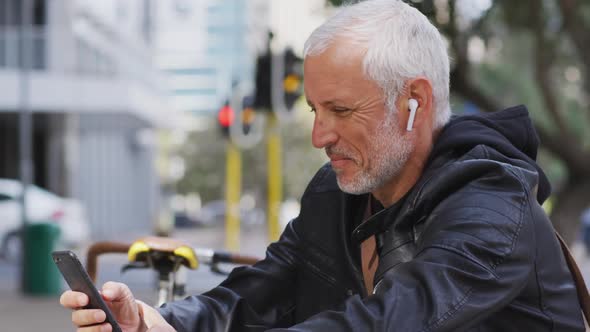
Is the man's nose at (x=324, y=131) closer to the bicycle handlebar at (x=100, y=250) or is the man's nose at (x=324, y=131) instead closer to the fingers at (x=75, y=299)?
the fingers at (x=75, y=299)

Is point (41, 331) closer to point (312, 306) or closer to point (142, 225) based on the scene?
point (312, 306)

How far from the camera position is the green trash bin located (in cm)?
1292

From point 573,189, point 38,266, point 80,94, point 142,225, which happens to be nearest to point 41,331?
point 38,266

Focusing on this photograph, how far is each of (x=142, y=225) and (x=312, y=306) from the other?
45138mm

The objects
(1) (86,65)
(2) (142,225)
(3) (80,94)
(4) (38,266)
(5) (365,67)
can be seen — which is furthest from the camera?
(2) (142,225)

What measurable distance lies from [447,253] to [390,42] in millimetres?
444

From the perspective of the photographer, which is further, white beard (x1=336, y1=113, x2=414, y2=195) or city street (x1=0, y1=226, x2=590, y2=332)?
city street (x1=0, y1=226, x2=590, y2=332)

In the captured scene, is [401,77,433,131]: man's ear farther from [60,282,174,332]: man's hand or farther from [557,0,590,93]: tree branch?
[557,0,590,93]: tree branch

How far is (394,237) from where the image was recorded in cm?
209

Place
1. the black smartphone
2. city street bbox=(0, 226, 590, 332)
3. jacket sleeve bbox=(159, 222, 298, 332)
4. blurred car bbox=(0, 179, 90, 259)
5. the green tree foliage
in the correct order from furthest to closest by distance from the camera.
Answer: blurred car bbox=(0, 179, 90, 259)
the green tree foliage
city street bbox=(0, 226, 590, 332)
jacket sleeve bbox=(159, 222, 298, 332)
the black smartphone

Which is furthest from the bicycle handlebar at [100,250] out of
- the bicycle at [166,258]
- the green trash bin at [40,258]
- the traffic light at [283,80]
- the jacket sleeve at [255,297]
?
the green trash bin at [40,258]

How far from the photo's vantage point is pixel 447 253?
1862mm

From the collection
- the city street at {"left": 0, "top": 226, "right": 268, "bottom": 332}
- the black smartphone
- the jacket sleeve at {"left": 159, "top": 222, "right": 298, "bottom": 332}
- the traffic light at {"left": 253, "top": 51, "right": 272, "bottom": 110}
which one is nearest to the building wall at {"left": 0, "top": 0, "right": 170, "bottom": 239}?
the city street at {"left": 0, "top": 226, "right": 268, "bottom": 332}

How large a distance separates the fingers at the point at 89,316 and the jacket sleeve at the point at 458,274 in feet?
1.32
